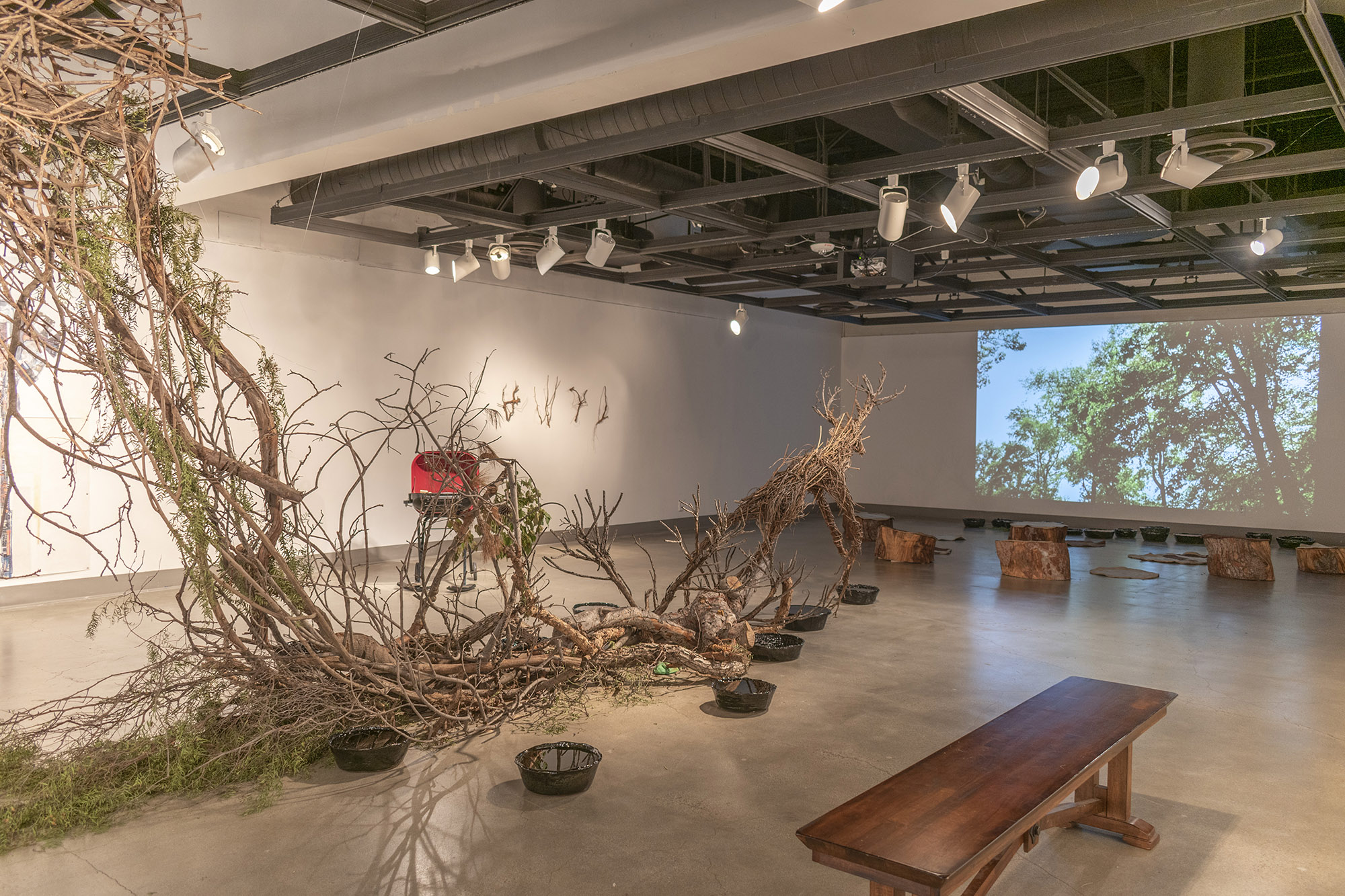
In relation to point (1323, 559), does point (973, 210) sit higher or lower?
higher

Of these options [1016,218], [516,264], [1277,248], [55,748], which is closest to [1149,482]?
[1277,248]

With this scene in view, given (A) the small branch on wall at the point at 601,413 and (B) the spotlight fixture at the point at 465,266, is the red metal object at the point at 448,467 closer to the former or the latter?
(B) the spotlight fixture at the point at 465,266

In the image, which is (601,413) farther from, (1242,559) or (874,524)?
(1242,559)

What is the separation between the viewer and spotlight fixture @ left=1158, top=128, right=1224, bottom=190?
452 centimetres

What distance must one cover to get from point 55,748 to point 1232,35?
20.0 feet

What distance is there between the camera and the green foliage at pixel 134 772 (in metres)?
2.96

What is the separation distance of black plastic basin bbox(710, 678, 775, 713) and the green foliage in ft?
5.88

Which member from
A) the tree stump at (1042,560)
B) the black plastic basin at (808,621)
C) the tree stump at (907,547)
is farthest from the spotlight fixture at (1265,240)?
the black plastic basin at (808,621)

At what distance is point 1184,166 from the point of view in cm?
461

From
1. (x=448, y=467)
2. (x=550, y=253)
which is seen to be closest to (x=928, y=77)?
(x=448, y=467)

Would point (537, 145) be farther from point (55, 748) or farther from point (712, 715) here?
point (55, 748)

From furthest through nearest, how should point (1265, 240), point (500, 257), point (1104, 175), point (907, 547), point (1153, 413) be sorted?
1. point (1153, 413)
2. point (907, 547)
3. point (500, 257)
4. point (1265, 240)
5. point (1104, 175)

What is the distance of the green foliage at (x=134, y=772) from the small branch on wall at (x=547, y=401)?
239 inches

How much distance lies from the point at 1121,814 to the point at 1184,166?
3.35 metres
